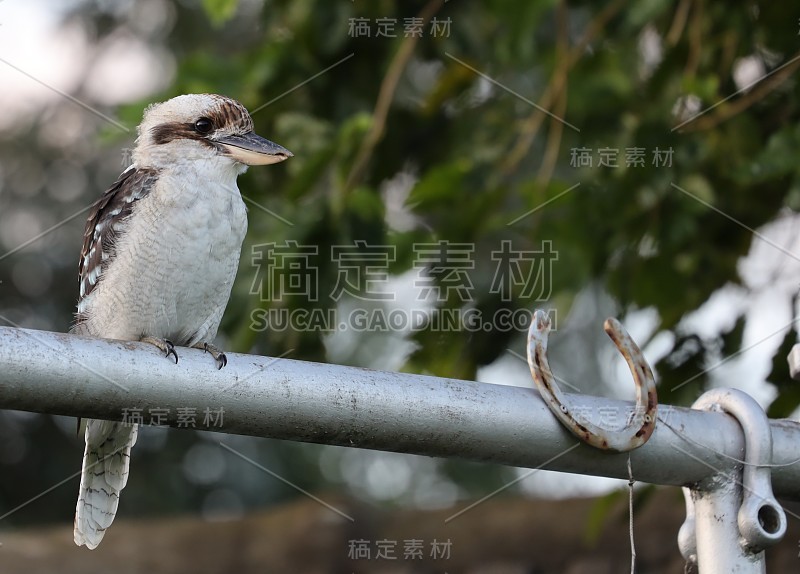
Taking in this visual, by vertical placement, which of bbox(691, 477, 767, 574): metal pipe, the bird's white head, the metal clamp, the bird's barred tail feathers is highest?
the bird's white head

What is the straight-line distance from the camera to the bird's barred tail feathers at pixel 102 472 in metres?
2.06

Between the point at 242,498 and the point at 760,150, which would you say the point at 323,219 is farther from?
the point at 242,498

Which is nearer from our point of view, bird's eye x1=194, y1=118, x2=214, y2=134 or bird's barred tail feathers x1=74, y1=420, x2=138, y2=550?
bird's barred tail feathers x1=74, y1=420, x2=138, y2=550

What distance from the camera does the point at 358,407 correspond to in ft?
4.04

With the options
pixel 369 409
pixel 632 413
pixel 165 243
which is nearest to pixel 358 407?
pixel 369 409

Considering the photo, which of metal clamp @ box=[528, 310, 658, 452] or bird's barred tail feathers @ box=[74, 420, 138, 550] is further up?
bird's barred tail feathers @ box=[74, 420, 138, 550]

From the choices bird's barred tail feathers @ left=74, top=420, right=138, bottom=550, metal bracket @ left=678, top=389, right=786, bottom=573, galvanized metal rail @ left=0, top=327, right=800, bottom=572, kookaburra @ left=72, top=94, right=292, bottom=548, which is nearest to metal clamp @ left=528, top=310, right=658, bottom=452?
galvanized metal rail @ left=0, top=327, right=800, bottom=572

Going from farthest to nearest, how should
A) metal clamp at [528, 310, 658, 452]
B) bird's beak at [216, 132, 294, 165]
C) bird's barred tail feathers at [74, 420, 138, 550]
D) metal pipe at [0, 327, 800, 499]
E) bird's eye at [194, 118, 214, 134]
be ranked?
bird's eye at [194, 118, 214, 134], bird's beak at [216, 132, 294, 165], bird's barred tail feathers at [74, 420, 138, 550], metal clamp at [528, 310, 658, 452], metal pipe at [0, 327, 800, 499]

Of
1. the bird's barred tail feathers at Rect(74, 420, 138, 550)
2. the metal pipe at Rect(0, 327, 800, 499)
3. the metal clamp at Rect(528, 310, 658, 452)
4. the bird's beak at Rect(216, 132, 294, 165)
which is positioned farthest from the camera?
the bird's beak at Rect(216, 132, 294, 165)

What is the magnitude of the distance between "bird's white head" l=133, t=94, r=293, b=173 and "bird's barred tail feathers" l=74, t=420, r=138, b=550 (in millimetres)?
547

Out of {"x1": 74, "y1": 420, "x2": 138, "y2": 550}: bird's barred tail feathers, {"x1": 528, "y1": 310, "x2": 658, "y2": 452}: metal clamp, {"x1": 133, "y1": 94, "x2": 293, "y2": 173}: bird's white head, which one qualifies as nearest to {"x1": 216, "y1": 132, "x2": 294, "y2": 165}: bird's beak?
{"x1": 133, "y1": 94, "x2": 293, "y2": 173}: bird's white head

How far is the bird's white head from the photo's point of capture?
222cm

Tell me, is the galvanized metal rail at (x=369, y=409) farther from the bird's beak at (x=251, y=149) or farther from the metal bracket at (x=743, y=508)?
the bird's beak at (x=251, y=149)

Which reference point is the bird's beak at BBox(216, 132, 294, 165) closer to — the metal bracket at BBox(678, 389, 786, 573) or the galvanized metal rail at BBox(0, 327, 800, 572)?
the galvanized metal rail at BBox(0, 327, 800, 572)
